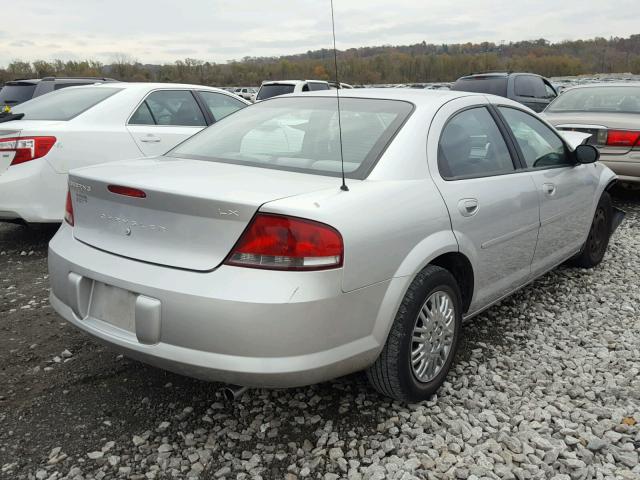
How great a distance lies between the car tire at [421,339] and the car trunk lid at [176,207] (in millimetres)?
628

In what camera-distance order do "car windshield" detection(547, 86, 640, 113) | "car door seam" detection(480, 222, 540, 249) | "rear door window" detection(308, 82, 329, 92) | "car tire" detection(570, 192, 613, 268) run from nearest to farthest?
"car door seam" detection(480, 222, 540, 249) < "car tire" detection(570, 192, 613, 268) < "car windshield" detection(547, 86, 640, 113) < "rear door window" detection(308, 82, 329, 92)

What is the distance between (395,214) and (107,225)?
4.03ft

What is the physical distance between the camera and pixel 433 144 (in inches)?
Answer: 108

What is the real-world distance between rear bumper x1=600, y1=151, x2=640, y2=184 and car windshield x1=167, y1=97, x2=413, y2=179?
4274 millimetres

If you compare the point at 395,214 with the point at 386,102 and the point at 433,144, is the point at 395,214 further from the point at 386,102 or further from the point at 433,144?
the point at 386,102

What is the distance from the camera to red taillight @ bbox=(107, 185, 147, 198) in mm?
2271

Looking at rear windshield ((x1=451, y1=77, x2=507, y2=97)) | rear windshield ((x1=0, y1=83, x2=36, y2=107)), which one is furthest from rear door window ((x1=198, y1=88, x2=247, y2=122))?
rear windshield ((x1=451, y1=77, x2=507, y2=97))

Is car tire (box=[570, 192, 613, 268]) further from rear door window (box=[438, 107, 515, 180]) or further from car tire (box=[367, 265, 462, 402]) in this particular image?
car tire (box=[367, 265, 462, 402])

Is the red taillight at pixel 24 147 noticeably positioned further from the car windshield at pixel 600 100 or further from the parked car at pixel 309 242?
the car windshield at pixel 600 100

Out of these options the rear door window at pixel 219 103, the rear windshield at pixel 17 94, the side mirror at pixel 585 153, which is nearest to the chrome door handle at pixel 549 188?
the side mirror at pixel 585 153

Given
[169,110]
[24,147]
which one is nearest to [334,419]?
[24,147]

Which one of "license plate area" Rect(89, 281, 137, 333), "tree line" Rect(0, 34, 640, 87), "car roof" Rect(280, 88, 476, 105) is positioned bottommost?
"license plate area" Rect(89, 281, 137, 333)

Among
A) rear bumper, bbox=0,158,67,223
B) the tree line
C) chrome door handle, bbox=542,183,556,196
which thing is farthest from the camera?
the tree line

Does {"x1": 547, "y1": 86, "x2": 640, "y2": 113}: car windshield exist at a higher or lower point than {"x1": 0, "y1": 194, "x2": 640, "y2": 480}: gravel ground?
higher
